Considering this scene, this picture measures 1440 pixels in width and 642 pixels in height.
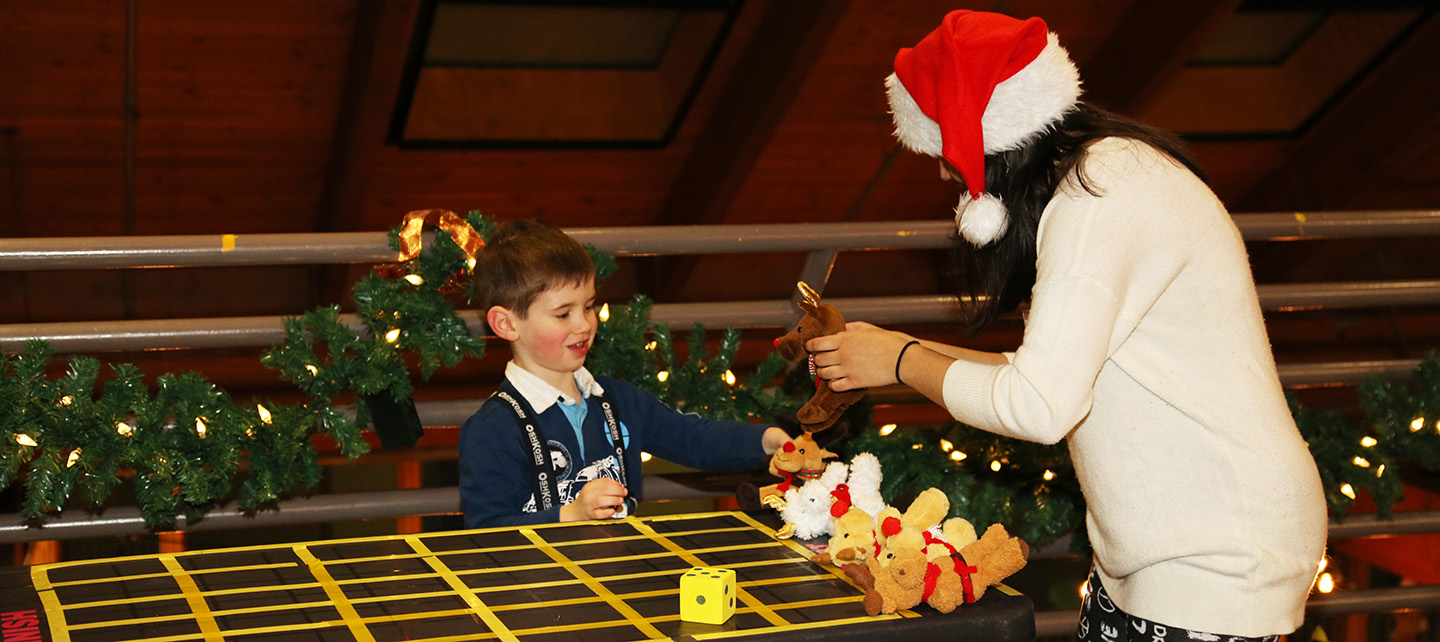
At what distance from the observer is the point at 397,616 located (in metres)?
1.38

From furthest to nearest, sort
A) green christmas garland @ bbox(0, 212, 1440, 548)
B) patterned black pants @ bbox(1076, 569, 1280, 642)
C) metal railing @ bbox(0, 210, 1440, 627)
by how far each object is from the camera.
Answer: metal railing @ bbox(0, 210, 1440, 627)
green christmas garland @ bbox(0, 212, 1440, 548)
patterned black pants @ bbox(1076, 569, 1280, 642)

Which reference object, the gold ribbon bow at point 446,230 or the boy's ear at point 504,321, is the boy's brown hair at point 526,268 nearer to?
the boy's ear at point 504,321

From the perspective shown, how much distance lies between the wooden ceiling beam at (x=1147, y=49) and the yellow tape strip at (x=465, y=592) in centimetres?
457

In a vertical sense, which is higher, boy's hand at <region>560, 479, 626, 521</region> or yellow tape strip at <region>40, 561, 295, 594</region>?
boy's hand at <region>560, 479, 626, 521</region>

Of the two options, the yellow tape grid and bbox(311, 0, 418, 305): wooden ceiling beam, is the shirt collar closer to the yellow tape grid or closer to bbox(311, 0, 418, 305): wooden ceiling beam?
the yellow tape grid

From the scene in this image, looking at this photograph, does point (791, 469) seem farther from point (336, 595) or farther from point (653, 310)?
point (653, 310)

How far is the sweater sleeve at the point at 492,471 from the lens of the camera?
6.96 feet

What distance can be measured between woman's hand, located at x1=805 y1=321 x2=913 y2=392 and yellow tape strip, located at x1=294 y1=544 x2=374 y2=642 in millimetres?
701

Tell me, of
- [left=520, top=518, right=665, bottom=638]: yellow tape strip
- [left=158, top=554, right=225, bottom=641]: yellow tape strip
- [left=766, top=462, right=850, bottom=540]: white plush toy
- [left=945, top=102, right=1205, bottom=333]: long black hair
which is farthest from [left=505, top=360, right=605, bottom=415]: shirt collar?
[left=945, top=102, right=1205, bottom=333]: long black hair

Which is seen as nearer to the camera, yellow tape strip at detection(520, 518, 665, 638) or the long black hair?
yellow tape strip at detection(520, 518, 665, 638)

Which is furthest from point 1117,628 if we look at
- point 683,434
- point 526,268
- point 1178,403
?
point 526,268

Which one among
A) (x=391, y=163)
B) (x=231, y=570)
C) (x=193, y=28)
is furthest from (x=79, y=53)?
(x=231, y=570)

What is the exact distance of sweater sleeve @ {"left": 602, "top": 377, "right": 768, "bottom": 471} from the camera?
2367mm

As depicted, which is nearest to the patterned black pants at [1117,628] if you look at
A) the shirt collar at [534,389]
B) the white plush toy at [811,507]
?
the white plush toy at [811,507]
